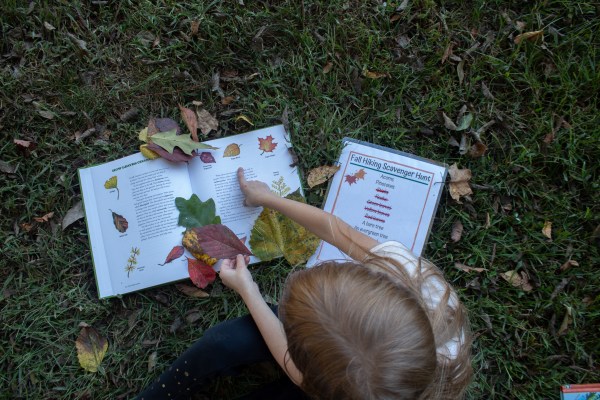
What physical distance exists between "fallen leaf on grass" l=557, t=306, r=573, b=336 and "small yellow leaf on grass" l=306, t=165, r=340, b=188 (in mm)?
1091

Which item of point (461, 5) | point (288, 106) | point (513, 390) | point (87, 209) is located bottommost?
point (513, 390)

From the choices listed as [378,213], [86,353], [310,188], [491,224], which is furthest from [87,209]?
[491,224]

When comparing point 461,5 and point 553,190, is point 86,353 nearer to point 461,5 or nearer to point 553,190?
point 553,190

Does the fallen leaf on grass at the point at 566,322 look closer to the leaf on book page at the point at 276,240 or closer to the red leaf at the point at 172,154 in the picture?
the leaf on book page at the point at 276,240

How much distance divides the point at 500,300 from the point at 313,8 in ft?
4.82

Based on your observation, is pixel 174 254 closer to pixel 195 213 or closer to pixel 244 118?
pixel 195 213

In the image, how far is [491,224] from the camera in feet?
6.06

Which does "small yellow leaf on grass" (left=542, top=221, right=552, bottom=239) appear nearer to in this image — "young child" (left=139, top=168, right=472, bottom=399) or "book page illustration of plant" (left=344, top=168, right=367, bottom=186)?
"young child" (left=139, top=168, right=472, bottom=399)

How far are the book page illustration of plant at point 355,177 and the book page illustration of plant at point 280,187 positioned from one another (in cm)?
25

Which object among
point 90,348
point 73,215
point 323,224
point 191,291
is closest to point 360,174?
point 323,224

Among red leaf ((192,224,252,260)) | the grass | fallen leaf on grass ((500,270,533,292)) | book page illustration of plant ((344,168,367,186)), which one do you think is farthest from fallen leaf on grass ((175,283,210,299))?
fallen leaf on grass ((500,270,533,292))

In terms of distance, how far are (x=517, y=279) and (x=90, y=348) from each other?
5.81 ft

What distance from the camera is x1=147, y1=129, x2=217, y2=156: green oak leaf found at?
1813 millimetres

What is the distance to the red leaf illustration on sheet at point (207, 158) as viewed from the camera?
6.09ft
